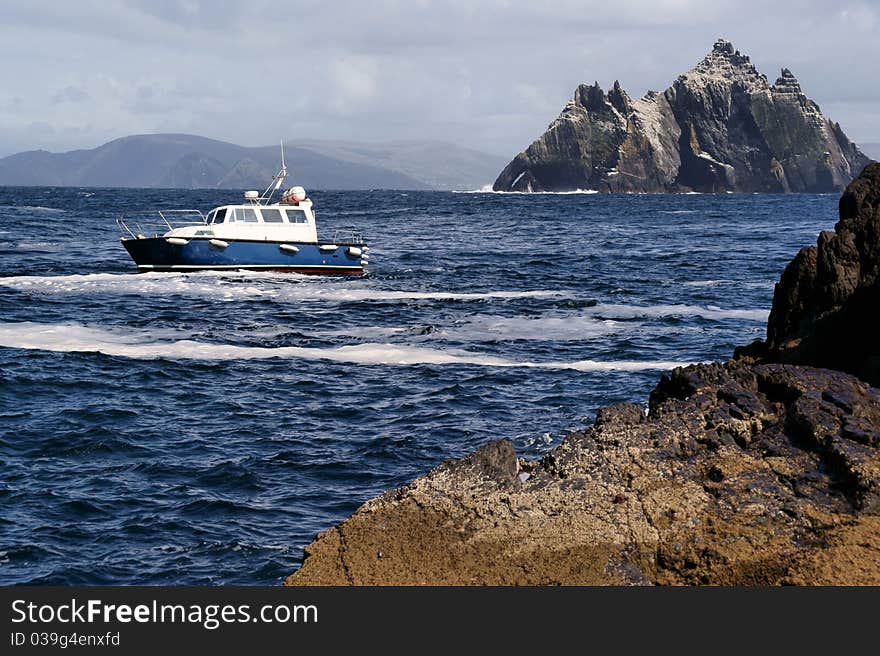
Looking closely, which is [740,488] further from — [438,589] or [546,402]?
[546,402]

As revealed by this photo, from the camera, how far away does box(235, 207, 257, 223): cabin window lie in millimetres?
43000

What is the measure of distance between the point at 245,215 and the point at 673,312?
19.7 meters

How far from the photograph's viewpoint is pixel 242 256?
4244 centimetres

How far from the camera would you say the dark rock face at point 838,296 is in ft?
39.0

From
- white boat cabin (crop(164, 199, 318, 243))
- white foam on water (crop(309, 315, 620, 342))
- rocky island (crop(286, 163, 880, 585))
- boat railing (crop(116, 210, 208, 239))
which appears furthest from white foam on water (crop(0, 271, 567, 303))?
rocky island (crop(286, 163, 880, 585))

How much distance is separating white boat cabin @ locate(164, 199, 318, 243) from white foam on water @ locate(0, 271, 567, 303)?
1.89 metres

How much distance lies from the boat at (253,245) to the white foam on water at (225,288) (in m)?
0.77

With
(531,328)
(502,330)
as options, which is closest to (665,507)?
(502,330)

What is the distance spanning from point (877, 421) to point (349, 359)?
52.4ft

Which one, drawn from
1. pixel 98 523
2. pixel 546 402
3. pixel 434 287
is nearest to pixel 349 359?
pixel 546 402

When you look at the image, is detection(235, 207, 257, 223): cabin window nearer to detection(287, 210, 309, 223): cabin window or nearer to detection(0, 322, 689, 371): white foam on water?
detection(287, 210, 309, 223): cabin window

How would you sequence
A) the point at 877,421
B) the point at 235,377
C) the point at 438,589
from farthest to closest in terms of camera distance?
the point at 235,377
the point at 877,421
the point at 438,589

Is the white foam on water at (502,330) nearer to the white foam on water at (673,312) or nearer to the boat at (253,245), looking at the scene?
the white foam on water at (673,312)

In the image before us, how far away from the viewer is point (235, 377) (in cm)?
2173
